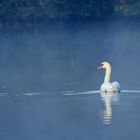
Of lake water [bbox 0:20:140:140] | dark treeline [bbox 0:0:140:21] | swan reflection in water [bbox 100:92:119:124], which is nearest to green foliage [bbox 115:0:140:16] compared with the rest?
dark treeline [bbox 0:0:140:21]

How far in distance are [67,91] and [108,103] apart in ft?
8.45

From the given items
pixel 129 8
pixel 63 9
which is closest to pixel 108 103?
pixel 129 8

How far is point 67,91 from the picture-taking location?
86.5 feet

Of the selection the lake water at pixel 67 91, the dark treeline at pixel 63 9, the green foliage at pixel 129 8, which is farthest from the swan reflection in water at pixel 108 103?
the dark treeline at pixel 63 9

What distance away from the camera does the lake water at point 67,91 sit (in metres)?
19.6

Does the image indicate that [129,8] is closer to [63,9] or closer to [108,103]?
[63,9]

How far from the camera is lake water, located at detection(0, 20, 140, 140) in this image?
19578mm

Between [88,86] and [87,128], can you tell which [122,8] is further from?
[87,128]

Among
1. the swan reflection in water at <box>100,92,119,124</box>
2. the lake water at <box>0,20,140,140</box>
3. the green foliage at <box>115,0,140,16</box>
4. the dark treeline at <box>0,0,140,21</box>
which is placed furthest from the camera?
the dark treeline at <box>0,0,140,21</box>

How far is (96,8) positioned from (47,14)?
328 cm

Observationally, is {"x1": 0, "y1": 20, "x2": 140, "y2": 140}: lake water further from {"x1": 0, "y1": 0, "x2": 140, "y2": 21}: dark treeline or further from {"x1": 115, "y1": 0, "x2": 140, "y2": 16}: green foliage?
{"x1": 0, "y1": 0, "x2": 140, "y2": 21}: dark treeline

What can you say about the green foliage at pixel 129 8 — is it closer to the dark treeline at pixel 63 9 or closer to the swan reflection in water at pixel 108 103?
the dark treeline at pixel 63 9

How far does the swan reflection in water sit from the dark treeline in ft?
132

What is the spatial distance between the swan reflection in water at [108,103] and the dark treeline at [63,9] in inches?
1588
